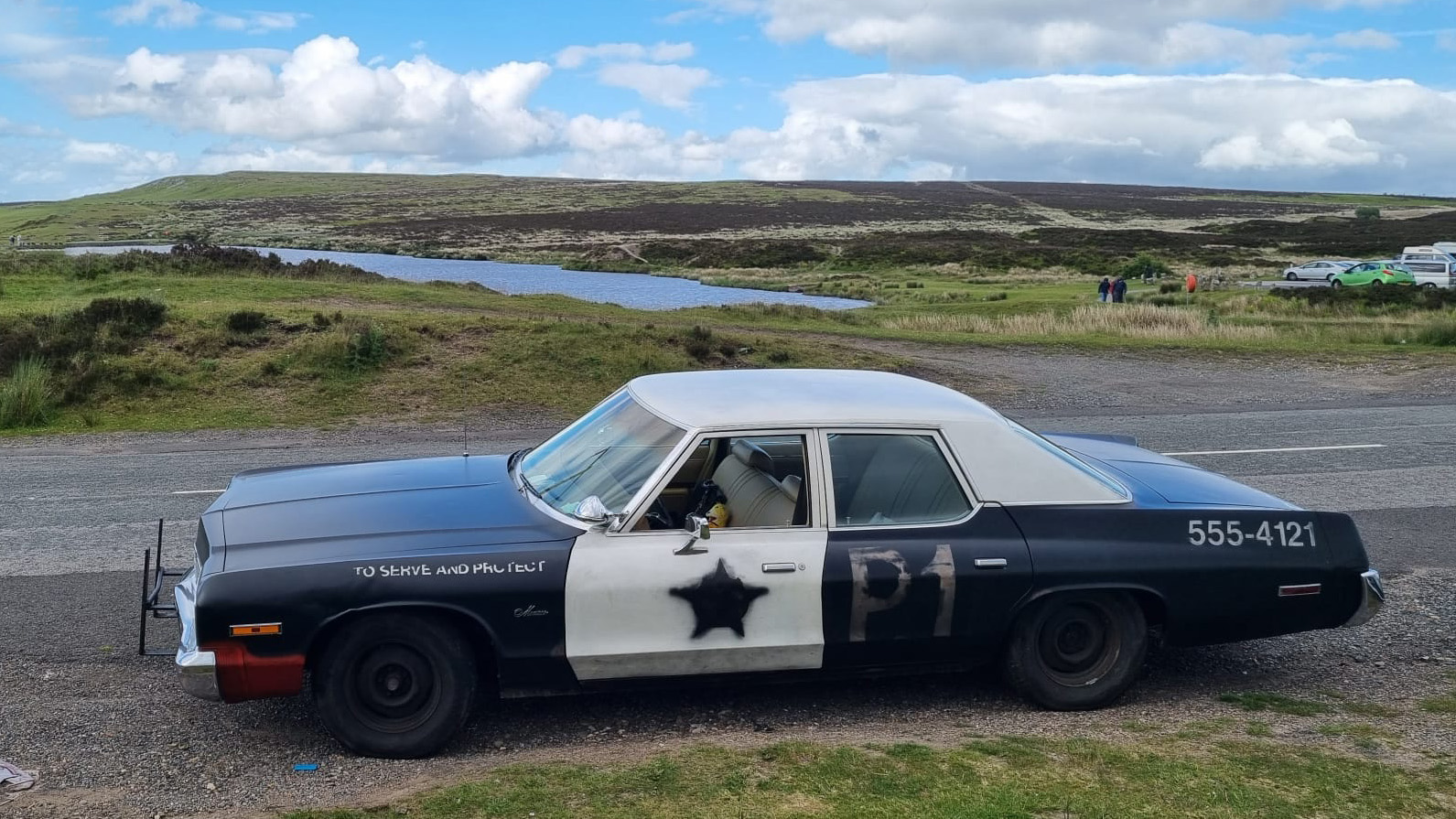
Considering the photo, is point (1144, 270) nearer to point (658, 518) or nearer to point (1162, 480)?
point (1162, 480)

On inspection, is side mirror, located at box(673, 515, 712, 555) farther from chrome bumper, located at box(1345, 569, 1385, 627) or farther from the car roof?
chrome bumper, located at box(1345, 569, 1385, 627)

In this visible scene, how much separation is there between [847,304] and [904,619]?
38.4m

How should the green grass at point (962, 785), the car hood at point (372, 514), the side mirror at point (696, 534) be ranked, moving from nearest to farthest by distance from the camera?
the green grass at point (962, 785) → the car hood at point (372, 514) → the side mirror at point (696, 534)

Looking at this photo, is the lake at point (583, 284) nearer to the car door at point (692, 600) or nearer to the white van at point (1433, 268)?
the white van at point (1433, 268)

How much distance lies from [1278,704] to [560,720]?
10.5 ft

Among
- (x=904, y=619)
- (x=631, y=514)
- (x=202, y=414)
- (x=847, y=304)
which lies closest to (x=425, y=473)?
(x=631, y=514)

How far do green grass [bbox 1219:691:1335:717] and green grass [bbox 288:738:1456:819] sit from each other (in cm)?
66

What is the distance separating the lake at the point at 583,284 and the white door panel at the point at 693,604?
31.3 m

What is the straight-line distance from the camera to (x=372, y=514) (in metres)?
5.23

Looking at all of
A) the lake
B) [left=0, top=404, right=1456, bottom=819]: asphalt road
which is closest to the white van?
the lake

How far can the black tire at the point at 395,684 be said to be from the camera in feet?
15.6

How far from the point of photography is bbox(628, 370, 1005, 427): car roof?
17.6 feet

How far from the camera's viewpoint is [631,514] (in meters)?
5.04

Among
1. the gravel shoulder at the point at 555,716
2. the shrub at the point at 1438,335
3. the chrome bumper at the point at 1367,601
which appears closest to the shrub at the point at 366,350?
the gravel shoulder at the point at 555,716
